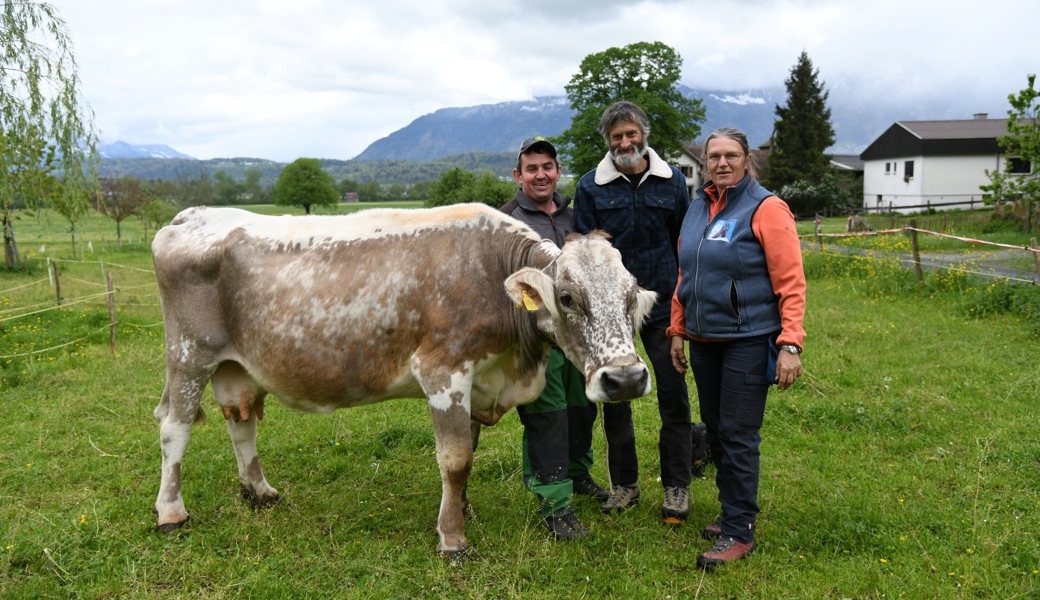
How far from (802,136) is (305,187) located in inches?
1986

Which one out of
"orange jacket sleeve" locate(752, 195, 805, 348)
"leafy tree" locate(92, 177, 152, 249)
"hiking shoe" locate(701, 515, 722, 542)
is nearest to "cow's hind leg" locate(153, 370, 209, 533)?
"hiking shoe" locate(701, 515, 722, 542)

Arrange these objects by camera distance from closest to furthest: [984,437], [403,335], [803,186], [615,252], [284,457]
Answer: [615,252], [403,335], [984,437], [284,457], [803,186]

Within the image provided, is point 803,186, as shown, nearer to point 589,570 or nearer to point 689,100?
point 689,100

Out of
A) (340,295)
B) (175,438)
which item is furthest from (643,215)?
(175,438)

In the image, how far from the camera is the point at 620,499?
479 centimetres

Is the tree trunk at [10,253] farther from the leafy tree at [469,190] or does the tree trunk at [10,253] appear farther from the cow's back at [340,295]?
the leafy tree at [469,190]

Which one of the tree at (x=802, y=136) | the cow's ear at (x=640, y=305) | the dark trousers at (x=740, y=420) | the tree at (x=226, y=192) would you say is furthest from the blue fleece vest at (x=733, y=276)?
the tree at (x=226, y=192)

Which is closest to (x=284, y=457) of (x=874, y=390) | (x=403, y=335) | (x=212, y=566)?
(x=212, y=566)

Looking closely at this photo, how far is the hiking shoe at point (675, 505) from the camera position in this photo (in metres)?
4.54

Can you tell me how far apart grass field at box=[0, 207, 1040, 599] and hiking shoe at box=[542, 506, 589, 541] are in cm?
9

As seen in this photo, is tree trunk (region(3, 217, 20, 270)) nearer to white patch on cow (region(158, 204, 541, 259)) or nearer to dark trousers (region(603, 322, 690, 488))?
white patch on cow (region(158, 204, 541, 259))

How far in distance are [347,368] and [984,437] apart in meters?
5.17

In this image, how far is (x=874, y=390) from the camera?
22.9 feet

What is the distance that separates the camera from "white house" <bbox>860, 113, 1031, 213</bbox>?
4131 centimetres
